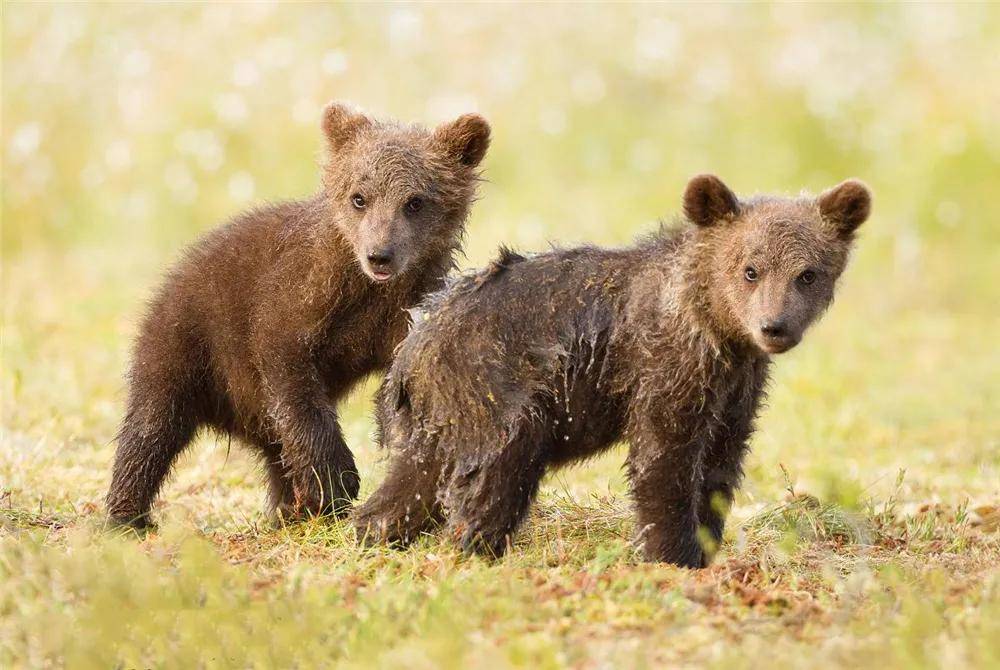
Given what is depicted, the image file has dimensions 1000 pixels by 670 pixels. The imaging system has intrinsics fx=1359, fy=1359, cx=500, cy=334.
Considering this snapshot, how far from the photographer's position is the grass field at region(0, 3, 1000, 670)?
5168mm

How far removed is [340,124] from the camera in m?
7.81

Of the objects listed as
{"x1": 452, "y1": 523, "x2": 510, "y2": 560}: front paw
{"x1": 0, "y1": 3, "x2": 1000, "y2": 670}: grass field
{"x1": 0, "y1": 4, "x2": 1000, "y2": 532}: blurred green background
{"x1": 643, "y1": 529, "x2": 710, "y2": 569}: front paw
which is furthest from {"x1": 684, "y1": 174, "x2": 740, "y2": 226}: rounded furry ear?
{"x1": 0, "y1": 4, "x2": 1000, "y2": 532}: blurred green background

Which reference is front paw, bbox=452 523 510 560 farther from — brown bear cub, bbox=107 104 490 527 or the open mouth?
the open mouth

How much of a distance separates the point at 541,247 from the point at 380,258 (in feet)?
16.3

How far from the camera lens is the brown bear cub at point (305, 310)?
7.32 meters

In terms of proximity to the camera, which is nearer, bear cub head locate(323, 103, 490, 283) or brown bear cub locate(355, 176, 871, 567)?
brown bear cub locate(355, 176, 871, 567)

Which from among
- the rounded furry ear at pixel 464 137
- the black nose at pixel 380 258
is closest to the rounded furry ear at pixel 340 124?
the rounded furry ear at pixel 464 137

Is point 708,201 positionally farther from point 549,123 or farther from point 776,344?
point 549,123

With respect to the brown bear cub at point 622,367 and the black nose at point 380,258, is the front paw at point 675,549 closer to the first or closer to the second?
the brown bear cub at point 622,367

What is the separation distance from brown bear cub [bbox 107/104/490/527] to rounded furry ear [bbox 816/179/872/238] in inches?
85.7

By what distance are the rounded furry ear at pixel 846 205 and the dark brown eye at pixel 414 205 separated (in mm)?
2216

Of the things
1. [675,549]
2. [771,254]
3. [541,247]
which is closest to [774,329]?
[771,254]

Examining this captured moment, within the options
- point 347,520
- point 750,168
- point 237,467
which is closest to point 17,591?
point 347,520

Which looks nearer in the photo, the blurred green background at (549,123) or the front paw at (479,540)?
the front paw at (479,540)
